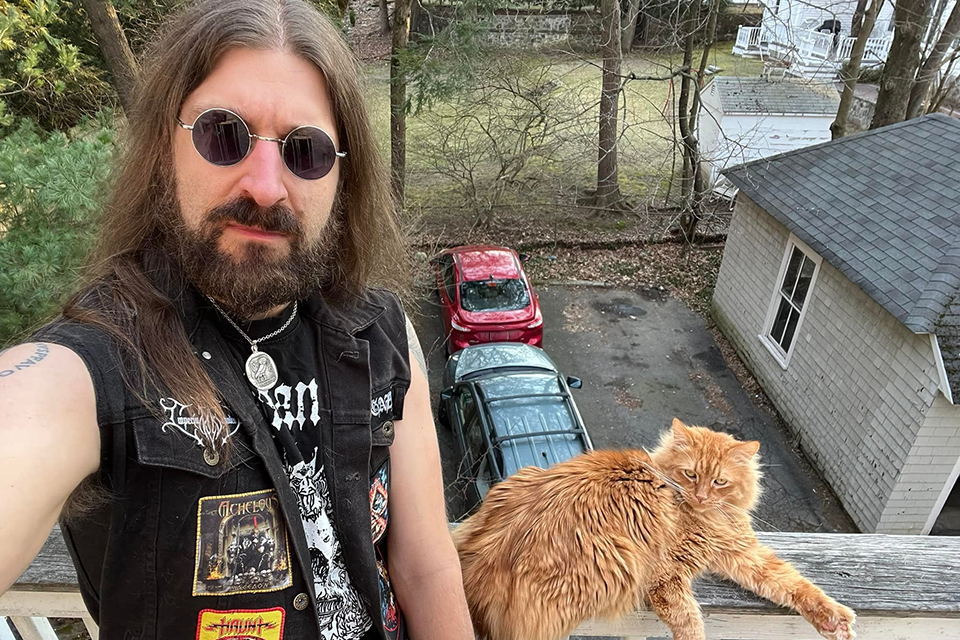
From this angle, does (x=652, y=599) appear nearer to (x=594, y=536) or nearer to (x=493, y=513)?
(x=594, y=536)

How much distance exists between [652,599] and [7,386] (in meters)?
1.54

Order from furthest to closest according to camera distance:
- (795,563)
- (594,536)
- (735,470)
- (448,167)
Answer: (448,167) < (735,470) < (594,536) < (795,563)

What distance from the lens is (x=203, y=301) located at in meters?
1.22

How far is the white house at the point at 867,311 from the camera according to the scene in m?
6.22

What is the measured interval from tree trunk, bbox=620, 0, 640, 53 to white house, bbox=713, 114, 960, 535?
5176 mm

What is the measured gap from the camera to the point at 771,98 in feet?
42.3

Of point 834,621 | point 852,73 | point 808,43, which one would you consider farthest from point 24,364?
point 808,43

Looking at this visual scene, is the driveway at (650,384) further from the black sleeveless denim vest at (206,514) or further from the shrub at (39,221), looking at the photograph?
the black sleeveless denim vest at (206,514)

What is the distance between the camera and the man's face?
1.23 m

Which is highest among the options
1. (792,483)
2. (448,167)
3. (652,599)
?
(652,599)

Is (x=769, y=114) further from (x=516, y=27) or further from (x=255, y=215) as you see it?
(x=255, y=215)

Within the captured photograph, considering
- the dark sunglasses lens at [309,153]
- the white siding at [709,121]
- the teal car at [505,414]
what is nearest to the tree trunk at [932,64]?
the white siding at [709,121]

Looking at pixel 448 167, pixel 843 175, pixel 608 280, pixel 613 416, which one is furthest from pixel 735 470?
pixel 448 167

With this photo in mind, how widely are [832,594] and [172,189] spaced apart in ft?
6.10
